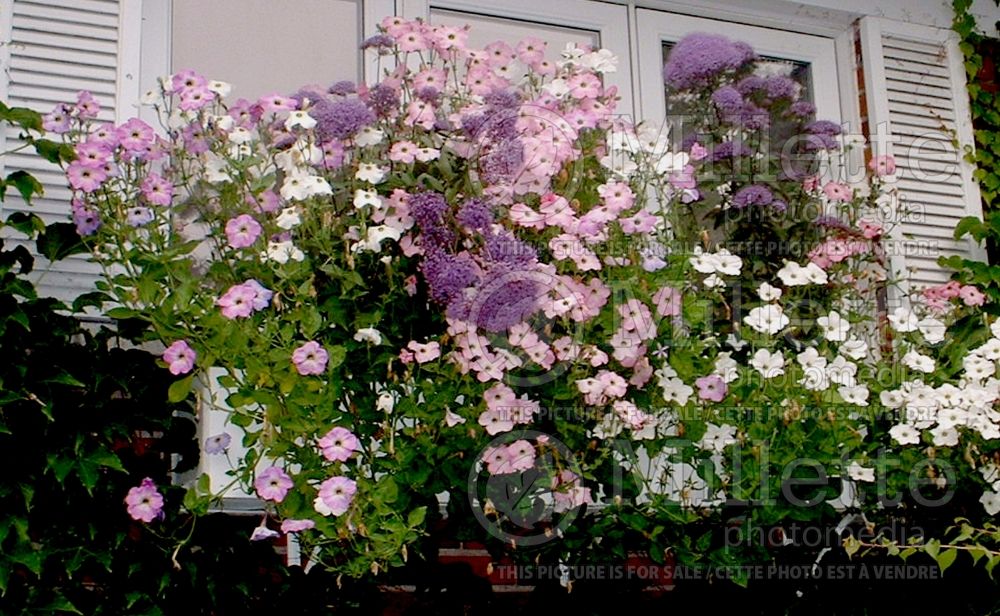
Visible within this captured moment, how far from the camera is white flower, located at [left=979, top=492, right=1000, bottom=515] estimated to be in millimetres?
2809

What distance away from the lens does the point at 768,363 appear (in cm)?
266

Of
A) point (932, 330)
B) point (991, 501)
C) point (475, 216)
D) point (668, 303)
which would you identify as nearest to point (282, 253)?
point (475, 216)

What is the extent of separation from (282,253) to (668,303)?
2.74 feet

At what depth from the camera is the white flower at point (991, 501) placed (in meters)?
2.81

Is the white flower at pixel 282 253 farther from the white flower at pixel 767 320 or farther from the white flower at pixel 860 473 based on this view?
the white flower at pixel 860 473

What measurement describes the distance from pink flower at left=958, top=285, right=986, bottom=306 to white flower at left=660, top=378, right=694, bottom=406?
41.4 inches

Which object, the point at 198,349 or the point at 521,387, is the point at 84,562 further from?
the point at 521,387

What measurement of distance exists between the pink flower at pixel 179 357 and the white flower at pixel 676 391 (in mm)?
1001

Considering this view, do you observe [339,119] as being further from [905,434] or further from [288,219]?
[905,434]

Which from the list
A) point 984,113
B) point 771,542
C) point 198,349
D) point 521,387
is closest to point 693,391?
point 521,387

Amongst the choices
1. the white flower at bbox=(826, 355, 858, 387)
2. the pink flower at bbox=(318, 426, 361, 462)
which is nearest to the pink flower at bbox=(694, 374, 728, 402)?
the white flower at bbox=(826, 355, 858, 387)

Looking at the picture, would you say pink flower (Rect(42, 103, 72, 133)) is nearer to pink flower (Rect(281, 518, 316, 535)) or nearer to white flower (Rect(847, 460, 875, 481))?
pink flower (Rect(281, 518, 316, 535))

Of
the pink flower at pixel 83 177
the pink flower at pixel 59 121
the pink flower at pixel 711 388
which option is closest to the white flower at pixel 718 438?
the pink flower at pixel 711 388

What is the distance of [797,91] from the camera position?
3492mm
